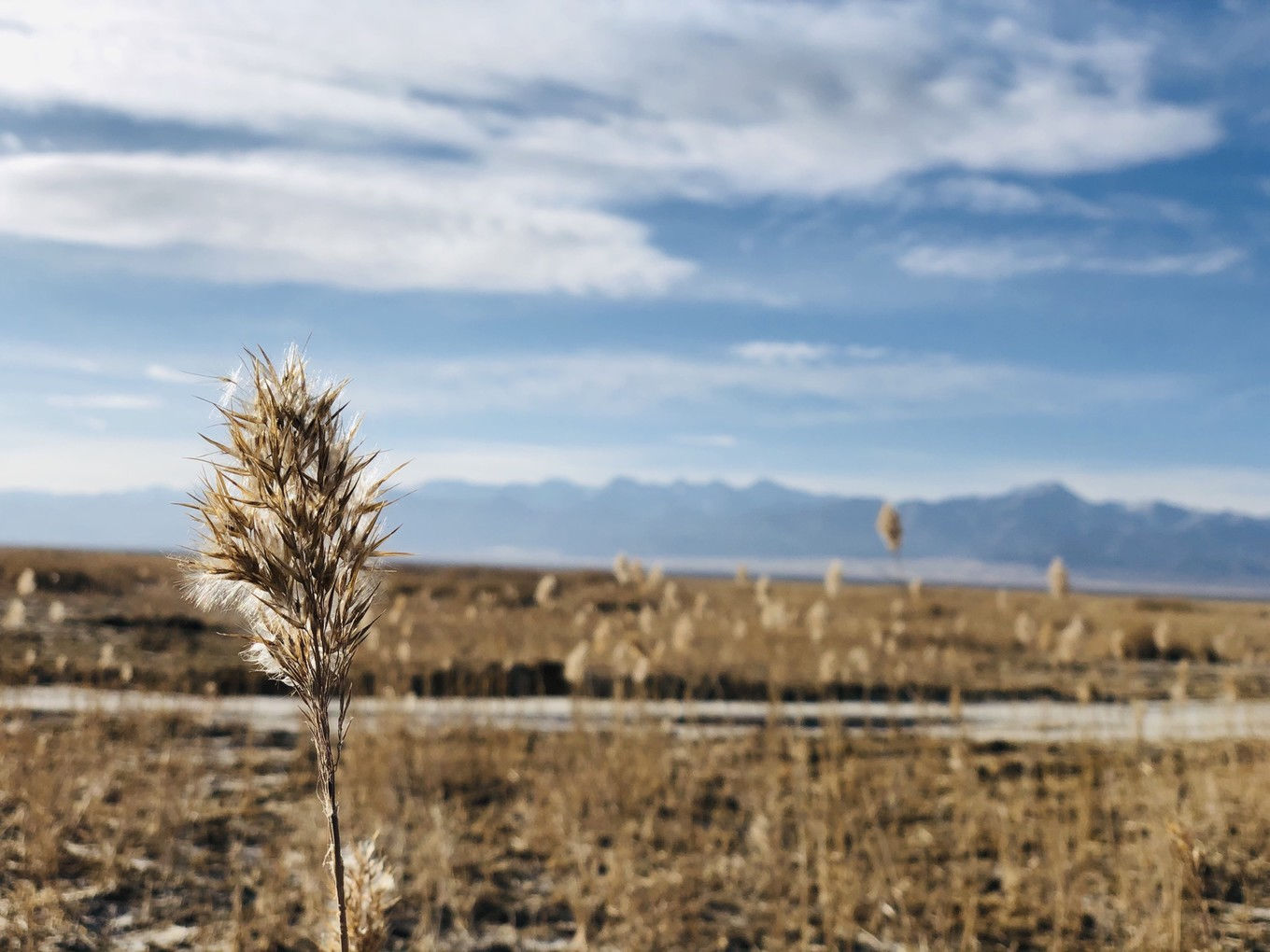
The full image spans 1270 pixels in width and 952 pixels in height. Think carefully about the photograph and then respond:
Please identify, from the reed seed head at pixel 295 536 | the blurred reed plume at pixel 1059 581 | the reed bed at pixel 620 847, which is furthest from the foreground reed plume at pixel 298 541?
the blurred reed plume at pixel 1059 581

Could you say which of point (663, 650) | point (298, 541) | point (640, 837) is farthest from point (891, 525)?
point (298, 541)

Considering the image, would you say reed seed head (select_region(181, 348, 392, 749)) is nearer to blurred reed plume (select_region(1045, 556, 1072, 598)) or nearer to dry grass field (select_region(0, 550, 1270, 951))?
dry grass field (select_region(0, 550, 1270, 951))

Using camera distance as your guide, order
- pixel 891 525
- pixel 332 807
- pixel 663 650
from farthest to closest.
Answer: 1. pixel 663 650
2. pixel 891 525
3. pixel 332 807

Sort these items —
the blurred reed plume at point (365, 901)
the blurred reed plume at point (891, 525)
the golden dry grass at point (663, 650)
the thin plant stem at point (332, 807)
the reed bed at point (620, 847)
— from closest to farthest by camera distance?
the thin plant stem at point (332, 807), the blurred reed plume at point (365, 901), the reed bed at point (620, 847), the blurred reed plume at point (891, 525), the golden dry grass at point (663, 650)

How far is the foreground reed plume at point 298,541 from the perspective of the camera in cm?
163

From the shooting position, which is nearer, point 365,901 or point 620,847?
point 365,901

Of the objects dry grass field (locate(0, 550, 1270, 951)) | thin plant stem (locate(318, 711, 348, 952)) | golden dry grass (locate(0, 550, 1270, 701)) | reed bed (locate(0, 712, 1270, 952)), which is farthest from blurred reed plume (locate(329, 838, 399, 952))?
golden dry grass (locate(0, 550, 1270, 701))

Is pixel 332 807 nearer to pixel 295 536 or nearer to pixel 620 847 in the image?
pixel 295 536

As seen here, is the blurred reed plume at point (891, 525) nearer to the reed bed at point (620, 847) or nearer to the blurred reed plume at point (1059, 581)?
the reed bed at point (620, 847)

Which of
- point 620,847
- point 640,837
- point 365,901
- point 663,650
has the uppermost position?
point 365,901

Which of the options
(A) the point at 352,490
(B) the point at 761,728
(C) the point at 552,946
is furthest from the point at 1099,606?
(A) the point at 352,490

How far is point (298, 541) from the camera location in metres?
1.66

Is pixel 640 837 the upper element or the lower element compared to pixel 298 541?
lower

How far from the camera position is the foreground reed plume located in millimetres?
1627
